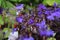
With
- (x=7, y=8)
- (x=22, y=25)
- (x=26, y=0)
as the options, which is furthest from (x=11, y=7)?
(x=22, y=25)

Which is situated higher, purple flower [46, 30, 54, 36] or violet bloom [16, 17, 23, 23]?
violet bloom [16, 17, 23, 23]

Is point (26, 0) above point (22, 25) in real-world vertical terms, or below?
above

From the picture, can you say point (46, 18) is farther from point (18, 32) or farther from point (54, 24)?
point (18, 32)

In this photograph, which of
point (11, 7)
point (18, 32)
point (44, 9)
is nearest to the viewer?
point (18, 32)

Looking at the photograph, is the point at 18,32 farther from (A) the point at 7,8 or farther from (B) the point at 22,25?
(A) the point at 7,8

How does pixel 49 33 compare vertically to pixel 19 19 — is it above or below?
below

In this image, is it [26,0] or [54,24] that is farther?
[26,0]

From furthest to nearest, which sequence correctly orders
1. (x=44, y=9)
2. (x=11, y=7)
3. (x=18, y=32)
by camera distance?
(x=11, y=7) < (x=44, y=9) < (x=18, y=32)

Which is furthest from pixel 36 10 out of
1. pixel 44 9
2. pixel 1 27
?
pixel 1 27

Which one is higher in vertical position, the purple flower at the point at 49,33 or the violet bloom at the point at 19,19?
the violet bloom at the point at 19,19
